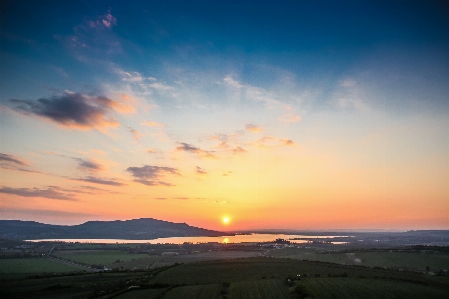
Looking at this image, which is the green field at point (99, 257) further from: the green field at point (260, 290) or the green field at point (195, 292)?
the green field at point (260, 290)

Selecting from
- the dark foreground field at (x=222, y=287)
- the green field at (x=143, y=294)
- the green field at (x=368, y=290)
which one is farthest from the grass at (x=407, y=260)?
the green field at (x=143, y=294)

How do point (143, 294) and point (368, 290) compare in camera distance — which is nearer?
point (368, 290)

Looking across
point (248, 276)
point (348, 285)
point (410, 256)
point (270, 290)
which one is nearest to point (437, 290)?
point (348, 285)

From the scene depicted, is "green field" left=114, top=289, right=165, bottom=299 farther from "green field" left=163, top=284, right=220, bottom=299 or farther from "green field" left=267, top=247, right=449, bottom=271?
"green field" left=267, top=247, right=449, bottom=271

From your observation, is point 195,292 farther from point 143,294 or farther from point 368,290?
point 368,290

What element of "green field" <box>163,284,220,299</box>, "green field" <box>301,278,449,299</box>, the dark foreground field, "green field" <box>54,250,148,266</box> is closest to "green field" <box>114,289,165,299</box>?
the dark foreground field

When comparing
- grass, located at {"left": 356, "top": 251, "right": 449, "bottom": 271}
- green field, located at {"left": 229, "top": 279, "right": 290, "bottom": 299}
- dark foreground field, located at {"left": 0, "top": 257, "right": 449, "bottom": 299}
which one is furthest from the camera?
grass, located at {"left": 356, "top": 251, "right": 449, "bottom": 271}

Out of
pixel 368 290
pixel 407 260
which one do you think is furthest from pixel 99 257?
pixel 407 260
